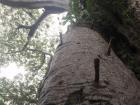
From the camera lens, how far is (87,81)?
102 inches

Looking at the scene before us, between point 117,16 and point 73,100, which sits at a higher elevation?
point 117,16

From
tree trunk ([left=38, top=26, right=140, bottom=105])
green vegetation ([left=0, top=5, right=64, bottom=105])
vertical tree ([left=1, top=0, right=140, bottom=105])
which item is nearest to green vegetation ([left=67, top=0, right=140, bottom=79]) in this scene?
vertical tree ([left=1, top=0, right=140, bottom=105])

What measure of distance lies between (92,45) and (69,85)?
1.46m

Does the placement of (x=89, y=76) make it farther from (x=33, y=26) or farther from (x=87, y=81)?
(x=33, y=26)

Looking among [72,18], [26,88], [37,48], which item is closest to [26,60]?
[37,48]

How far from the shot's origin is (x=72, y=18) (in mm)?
6508

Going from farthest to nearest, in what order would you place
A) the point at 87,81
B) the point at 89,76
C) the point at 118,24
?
the point at 118,24, the point at 89,76, the point at 87,81

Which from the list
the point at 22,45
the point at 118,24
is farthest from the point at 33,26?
the point at 118,24

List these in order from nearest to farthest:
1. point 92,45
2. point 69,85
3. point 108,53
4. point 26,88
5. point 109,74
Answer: point 69,85, point 109,74, point 108,53, point 92,45, point 26,88

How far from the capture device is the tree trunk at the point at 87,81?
2.35 metres

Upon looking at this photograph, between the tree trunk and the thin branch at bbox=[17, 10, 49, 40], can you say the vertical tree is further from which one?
the thin branch at bbox=[17, 10, 49, 40]

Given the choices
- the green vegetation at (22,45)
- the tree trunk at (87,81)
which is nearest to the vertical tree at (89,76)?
the tree trunk at (87,81)

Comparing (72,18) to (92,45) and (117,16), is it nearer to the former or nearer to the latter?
(117,16)

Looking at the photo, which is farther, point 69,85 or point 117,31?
point 117,31
